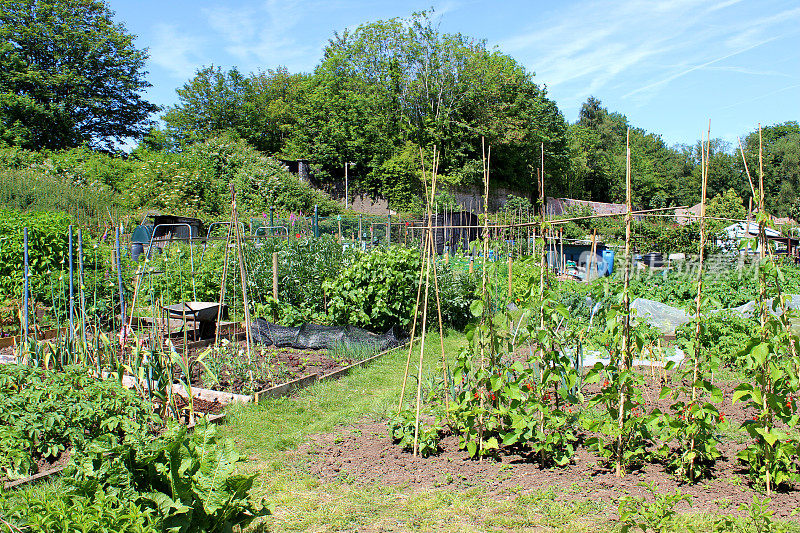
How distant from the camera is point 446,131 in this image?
3095 centimetres

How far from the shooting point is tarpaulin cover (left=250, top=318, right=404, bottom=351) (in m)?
6.90


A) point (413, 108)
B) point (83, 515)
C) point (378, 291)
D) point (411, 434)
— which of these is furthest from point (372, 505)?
point (413, 108)

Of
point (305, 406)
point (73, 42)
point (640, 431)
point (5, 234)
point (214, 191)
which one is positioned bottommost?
point (305, 406)

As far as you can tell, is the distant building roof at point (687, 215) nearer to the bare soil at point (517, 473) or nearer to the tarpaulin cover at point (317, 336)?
the bare soil at point (517, 473)

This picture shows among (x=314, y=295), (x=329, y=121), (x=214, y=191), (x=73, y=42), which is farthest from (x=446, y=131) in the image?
(x=314, y=295)

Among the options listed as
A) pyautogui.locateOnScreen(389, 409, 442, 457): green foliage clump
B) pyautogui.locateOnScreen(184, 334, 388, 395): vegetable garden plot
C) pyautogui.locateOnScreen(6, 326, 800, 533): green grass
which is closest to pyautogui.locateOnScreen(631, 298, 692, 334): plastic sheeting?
pyautogui.locateOnScreen(184, 334, 388, 395): vegetable garden plot

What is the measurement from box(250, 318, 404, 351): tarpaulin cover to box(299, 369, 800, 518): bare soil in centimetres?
285

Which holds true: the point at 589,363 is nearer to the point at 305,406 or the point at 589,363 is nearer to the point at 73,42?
the point at 305,406

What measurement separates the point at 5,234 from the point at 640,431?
8.83m

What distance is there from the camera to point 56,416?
121 inches

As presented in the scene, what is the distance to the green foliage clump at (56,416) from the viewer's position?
3.03 m

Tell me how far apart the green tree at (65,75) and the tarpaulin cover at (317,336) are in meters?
24.6

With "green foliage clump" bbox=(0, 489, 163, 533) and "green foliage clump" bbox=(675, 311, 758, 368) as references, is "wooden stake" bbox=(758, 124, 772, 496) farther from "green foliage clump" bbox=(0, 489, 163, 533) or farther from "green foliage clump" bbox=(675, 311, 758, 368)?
"green foliage clump" bbox=(0, 489, 163, 533)

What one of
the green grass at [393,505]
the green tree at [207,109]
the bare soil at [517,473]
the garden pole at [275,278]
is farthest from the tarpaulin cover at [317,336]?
the green tree at [207,109]
